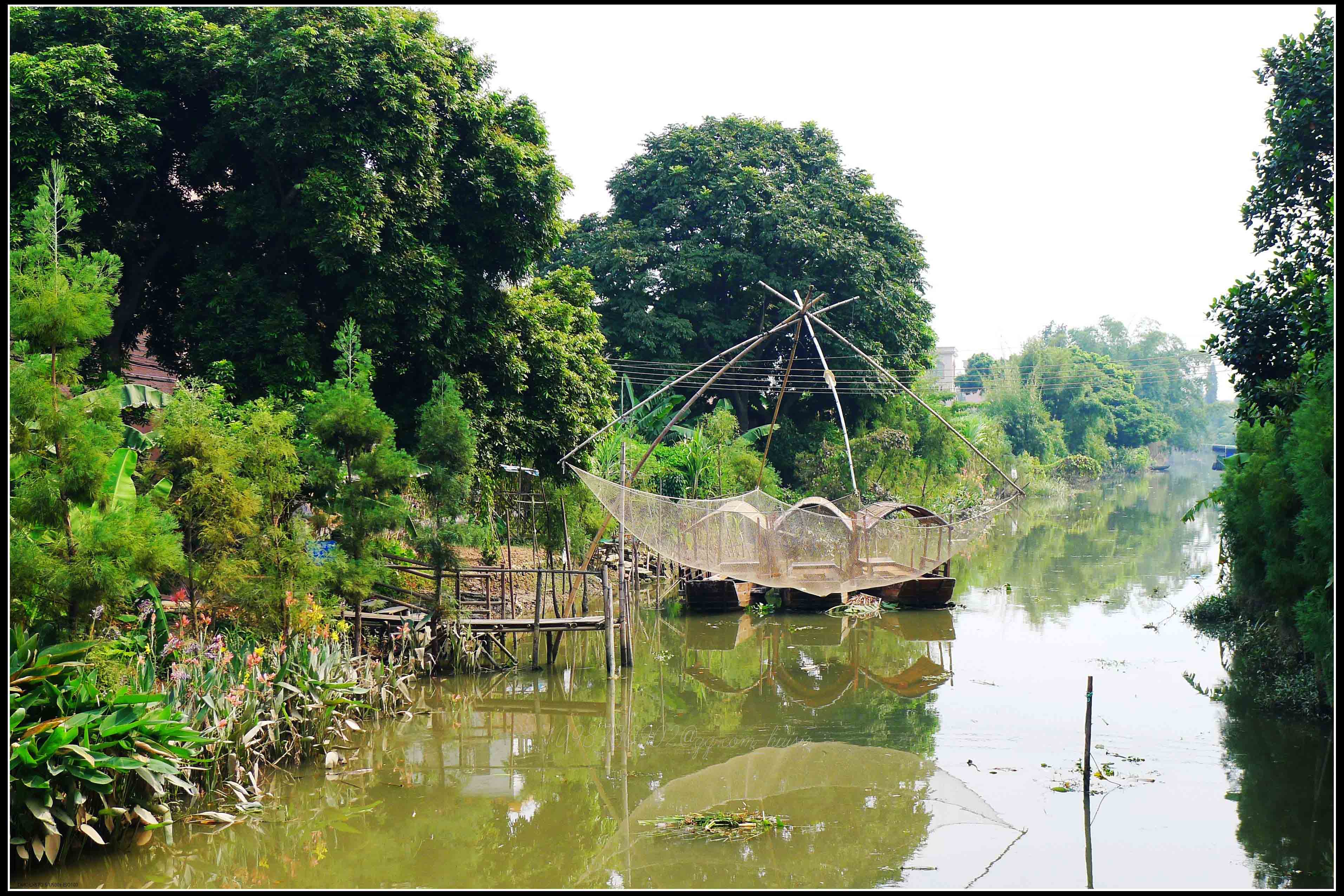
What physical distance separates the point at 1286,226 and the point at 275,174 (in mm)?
7715

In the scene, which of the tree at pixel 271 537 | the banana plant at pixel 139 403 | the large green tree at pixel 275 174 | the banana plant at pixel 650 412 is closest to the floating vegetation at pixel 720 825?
the tree at pixel 271 537

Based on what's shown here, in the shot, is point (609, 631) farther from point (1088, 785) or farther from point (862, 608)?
point (862, 608)

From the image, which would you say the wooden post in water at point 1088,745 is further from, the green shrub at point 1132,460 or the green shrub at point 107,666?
the green shrub at point 1132,460

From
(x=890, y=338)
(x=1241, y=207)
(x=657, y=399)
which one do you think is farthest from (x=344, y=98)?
(x=890, y=338)

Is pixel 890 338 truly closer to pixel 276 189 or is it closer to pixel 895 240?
pixel 895 240

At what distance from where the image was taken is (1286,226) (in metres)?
6.78

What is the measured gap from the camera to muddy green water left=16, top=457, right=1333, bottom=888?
14.9ft

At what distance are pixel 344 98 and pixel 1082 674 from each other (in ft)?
25.5

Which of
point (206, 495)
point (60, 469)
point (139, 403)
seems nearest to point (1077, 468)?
point (139, 403)

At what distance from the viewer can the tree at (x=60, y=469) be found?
4.32 m

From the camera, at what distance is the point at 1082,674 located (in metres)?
8.31

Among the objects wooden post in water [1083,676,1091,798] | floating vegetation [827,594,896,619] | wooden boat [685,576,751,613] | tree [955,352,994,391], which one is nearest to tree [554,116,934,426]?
wooden boat [685,576,751,613]

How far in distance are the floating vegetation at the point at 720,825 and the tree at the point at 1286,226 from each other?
436 cm

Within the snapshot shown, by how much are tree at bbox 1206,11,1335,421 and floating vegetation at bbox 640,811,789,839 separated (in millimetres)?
4361
